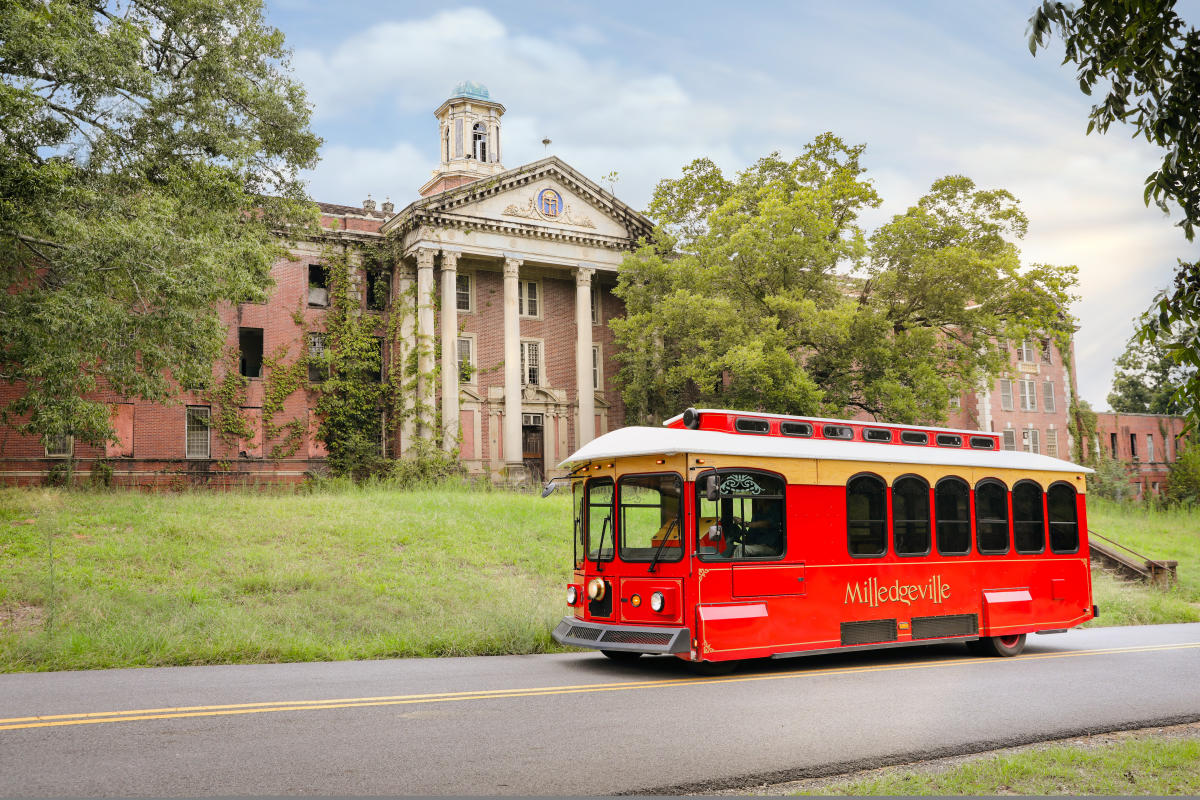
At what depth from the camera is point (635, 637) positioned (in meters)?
11.1

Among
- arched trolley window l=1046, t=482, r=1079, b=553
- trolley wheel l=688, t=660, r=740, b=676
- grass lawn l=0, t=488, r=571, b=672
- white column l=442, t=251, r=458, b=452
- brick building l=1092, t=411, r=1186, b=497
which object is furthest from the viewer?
brick building l=1092, t=411, r=1186, b=497

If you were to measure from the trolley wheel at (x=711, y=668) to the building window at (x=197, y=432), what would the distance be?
97.4ft

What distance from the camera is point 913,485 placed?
1319cm

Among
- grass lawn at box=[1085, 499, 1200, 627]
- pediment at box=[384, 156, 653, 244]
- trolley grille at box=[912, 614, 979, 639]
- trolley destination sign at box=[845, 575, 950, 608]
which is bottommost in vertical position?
grass lawn at box=[1085, 499, 1200, 627]

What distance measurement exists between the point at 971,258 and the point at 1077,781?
29.1 meters

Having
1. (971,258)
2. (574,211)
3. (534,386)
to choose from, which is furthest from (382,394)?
(971,258)

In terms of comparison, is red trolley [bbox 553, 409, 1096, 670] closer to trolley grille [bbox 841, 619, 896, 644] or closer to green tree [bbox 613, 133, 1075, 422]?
trolley grille [bbox 841, 619, 896, 644]

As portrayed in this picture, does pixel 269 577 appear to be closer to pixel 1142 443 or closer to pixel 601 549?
pixel 601 549

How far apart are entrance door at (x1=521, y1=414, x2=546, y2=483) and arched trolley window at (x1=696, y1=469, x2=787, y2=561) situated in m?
32.1

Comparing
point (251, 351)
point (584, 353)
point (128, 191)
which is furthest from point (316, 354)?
point (128, 191)

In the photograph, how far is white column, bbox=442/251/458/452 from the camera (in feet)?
129

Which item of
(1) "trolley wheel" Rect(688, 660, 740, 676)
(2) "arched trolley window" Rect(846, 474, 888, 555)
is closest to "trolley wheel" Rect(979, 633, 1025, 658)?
(2) "arched trolley window" Rect(846, 474, 888, 555)

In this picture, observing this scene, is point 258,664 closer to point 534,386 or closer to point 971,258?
point 971,258

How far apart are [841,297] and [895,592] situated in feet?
78.0
